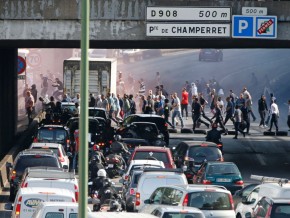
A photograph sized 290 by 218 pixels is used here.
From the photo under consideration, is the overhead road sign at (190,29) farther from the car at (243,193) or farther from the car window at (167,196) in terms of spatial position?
the car window at (167,196)

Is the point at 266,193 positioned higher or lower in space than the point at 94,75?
lower

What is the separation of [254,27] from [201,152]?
4218mm

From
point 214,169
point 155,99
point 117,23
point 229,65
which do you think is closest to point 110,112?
point 155,99

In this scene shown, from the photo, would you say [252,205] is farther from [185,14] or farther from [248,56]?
[248,56]

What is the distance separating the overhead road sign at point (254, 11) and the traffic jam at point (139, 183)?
430 cm

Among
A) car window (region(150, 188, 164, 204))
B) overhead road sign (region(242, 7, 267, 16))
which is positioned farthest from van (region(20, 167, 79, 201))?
overhead road sign (region(242, 7, 267, 16))

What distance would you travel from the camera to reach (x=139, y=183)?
2677cm

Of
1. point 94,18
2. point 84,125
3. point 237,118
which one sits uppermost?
point 94,18

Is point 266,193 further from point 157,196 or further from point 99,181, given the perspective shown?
point 99,181

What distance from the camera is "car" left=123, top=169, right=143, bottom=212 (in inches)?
1059

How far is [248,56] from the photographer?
10081cm

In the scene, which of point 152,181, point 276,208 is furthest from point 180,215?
point 152,181

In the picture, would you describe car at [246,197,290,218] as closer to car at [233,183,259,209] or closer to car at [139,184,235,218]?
car at [139,184,235,218]

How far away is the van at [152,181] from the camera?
26484 millimetres
